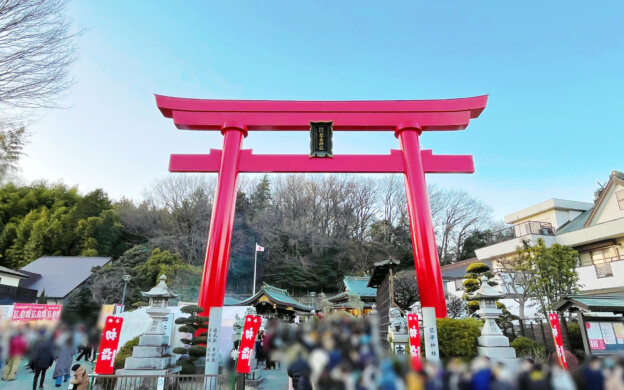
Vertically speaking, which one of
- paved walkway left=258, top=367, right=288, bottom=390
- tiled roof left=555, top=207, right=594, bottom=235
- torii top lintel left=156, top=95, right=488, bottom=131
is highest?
torii top lintel left=156, top=95, right=488, bottom=131

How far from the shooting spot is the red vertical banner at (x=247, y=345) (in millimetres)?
6980

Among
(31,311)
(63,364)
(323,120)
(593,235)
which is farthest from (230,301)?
(593,235)

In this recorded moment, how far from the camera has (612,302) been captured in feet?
27.9

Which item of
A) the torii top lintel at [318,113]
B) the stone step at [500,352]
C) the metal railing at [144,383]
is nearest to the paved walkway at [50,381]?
the metal railing at [144,383]

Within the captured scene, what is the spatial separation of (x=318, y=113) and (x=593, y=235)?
15107mm

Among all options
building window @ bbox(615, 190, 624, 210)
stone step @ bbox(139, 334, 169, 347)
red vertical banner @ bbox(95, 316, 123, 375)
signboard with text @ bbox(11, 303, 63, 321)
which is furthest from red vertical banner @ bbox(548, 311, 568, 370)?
building window @ bbox(615, 190, 624, 210)

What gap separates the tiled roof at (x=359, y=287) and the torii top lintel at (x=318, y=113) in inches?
568

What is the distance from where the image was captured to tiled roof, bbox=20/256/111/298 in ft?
72.4

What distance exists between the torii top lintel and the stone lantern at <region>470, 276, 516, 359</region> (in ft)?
16.8

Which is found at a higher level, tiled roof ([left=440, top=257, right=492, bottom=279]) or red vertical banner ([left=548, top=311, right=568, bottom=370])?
tiled roof ([left=440, top=257, right=492, bottom=279])

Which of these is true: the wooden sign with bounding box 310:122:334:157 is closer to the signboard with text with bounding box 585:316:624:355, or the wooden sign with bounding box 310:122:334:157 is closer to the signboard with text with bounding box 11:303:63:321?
the signboard with text with bounding box 585:316:624:355

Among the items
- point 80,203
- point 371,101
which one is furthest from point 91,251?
point 371,101

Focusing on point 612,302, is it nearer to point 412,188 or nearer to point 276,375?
point 412,188

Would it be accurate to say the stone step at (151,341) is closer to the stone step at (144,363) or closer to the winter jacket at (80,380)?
the stone step at (144,363)
